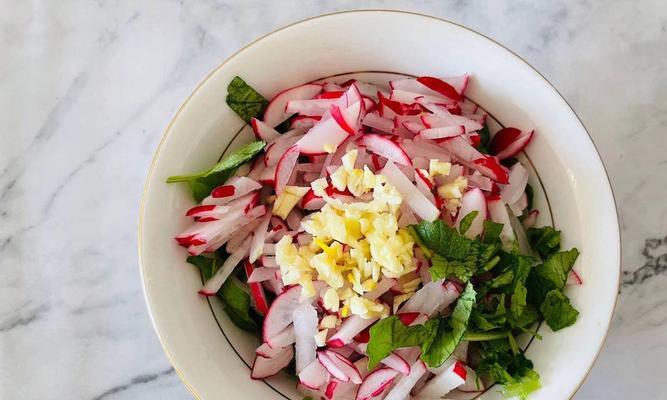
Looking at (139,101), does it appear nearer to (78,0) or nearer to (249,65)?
(78,0)

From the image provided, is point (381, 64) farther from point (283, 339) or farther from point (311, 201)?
point (283, 339)

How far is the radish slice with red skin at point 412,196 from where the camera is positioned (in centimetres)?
107

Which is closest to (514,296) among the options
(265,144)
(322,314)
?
(322,314)

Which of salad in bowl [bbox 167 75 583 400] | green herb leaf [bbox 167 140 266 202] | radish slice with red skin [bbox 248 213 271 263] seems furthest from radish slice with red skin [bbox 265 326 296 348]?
green herb leaf [bbox 167 140 266 202]

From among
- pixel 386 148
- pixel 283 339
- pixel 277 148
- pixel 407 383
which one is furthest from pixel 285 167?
pixel 407 383

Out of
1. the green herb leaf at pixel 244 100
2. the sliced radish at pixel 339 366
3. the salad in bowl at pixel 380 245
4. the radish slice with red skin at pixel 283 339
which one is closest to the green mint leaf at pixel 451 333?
the salad in bowl at pixel 380 245

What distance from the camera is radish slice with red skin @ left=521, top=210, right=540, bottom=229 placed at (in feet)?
3.86

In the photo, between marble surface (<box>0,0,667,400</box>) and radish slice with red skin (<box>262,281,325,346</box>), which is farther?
marble surface (<box>0,0,667,400</box>)

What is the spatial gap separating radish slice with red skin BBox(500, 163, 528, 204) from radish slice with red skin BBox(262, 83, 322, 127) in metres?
0.35

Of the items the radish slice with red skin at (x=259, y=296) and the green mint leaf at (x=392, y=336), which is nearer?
the green mint leaf at (x=392, y=336)

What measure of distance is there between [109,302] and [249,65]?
0.56m

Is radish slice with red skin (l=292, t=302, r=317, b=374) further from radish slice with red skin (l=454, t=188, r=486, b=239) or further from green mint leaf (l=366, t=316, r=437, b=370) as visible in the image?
radish slice with red skin (l=454, t=188, r=486, b=239)

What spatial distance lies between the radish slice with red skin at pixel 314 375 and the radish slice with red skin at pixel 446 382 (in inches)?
6.0

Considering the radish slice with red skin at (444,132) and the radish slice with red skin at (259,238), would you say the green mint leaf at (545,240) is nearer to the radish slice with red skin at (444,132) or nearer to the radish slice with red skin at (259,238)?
the radish slice with red skin at (444,132)
